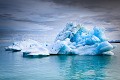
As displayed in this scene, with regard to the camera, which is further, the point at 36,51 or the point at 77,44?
the point at 77,44

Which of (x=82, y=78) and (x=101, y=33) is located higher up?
(x=101, y=33)

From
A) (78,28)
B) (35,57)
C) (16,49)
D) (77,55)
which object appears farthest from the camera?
(16,49)

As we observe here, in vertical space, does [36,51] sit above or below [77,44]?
below

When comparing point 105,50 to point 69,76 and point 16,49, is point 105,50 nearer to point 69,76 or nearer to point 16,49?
point 69,76

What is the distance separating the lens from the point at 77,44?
46.2 feet

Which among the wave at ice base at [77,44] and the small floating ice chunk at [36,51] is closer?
the small floating ice chunk at [36,51]

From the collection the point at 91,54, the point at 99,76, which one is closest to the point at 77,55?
the point at 91,54

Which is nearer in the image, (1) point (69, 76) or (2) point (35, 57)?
(1) point (69, 76)

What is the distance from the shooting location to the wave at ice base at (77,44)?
1287 centimetres

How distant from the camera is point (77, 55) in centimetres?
1364

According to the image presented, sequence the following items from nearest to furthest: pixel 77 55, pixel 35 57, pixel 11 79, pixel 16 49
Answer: pixel 11 79
pixel 35 57
pixel 77 55
pixel 16 49

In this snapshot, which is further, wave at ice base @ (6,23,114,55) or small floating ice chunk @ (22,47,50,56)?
wave at ice base @ (6,23,114,55)

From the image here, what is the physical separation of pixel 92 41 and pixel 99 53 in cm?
73

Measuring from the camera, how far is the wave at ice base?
1287cm
